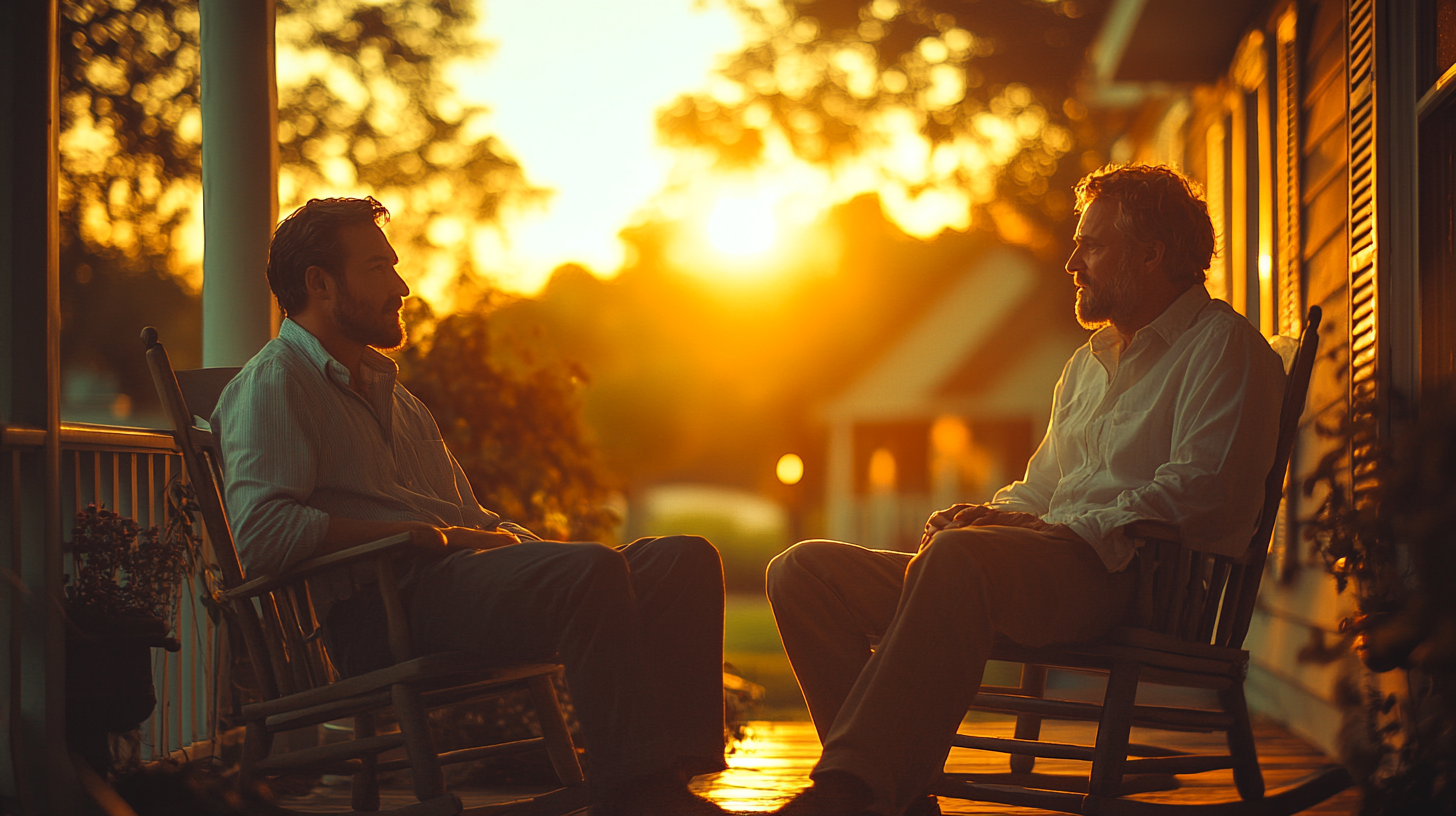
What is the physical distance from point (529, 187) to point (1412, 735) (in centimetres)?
1261

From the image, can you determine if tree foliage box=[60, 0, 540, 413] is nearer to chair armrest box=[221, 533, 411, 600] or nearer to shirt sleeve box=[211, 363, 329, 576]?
shirt sleeve box=[211, 363, 329, 576]

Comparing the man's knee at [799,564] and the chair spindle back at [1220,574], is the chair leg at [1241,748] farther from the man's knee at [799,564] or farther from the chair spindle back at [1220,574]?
the man's knee at [799,564]

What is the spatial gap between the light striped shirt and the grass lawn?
91 centimetres

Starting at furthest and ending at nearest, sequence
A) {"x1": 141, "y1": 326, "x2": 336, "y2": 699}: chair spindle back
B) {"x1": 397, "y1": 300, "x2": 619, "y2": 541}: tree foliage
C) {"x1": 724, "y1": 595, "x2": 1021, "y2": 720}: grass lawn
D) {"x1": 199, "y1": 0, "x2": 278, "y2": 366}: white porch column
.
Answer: {"x1": 724, "y1": 595, "x2": 1021, "y2": 720}: grass lawn → {"x1": 397, "y1": 300, "x2": 619, "y2": 541}: tree foliage → {"x1": 199, "y1": 0, "x2": 278, "y2": 366}: white porch column → {"x1": 141, "y1": 326, "x2": 336, "y2": 699}: chair spindle back

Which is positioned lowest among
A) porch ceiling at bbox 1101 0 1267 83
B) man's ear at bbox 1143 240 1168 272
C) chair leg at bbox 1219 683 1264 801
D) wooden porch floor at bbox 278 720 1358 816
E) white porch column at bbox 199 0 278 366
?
wooden porch floor at bbox 278 720 1358 816

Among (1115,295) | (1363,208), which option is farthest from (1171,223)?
(1363,208)

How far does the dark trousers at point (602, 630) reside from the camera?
198 centimetres

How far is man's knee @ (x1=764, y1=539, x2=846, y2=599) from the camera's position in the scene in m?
2.39

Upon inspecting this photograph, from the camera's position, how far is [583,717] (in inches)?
78.8

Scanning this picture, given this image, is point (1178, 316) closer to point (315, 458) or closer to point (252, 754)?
point (315, 458)

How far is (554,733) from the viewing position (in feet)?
7.92

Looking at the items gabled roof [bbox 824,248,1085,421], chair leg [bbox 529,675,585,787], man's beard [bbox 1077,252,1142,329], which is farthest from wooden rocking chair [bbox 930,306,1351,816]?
gabled roof [bbox 824,248,1085,421]

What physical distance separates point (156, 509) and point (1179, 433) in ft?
7.69

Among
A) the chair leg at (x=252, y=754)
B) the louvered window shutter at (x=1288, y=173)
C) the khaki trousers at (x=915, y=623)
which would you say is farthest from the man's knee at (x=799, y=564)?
the louvered window shutter at (x=1288, y=173)
